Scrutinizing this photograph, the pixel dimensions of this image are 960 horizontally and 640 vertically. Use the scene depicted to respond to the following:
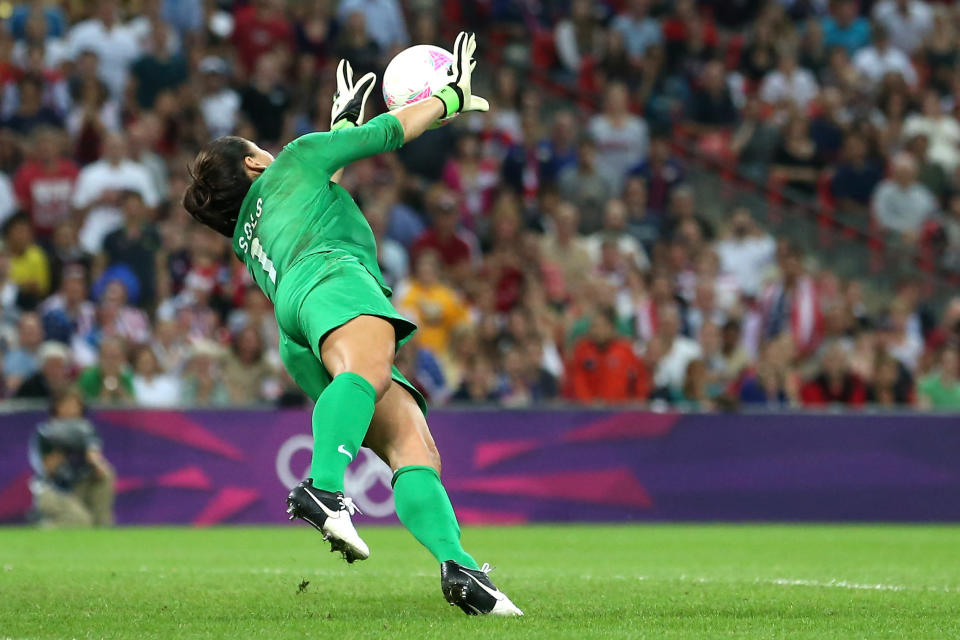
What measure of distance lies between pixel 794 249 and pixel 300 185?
38.8 ft

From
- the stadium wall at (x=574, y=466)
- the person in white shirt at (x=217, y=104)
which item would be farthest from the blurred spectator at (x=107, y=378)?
the person in white shirt at (x=217, y=104)

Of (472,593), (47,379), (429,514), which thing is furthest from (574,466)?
(472,593)

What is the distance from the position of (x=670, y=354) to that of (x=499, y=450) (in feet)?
7.80

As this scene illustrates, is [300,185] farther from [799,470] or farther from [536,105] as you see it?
[536,105]

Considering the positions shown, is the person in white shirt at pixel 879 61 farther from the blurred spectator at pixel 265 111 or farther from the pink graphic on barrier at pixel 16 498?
the pink graphic on barrier at pixel 16 498

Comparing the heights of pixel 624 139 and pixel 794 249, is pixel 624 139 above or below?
above

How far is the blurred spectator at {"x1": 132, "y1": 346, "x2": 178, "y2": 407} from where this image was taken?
13953 millimetres

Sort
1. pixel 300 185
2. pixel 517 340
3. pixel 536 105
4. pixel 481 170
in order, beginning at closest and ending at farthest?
pixel 300 185, pixel 517 340, pixel 481 170, pixel 536 105

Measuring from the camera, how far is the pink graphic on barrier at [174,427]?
13203 millimetres

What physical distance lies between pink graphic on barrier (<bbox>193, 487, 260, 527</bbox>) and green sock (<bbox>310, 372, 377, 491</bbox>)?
302 inches

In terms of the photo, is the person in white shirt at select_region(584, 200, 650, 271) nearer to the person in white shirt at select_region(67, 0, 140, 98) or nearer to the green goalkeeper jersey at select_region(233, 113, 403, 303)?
the person in white shirt at select_region(67, 0, 140, 98)

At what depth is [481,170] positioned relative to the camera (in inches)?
677

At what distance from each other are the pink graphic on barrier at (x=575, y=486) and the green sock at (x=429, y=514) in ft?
24.5

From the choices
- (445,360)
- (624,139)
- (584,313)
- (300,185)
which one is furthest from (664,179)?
(300,185)
